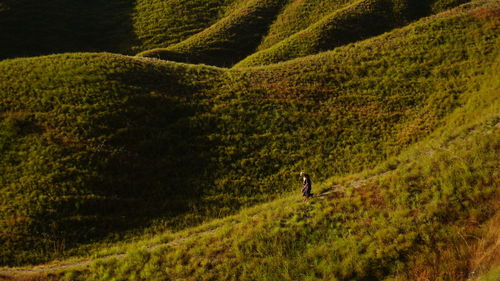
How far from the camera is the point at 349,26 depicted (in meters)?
61.3

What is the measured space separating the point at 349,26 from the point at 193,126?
138 feet

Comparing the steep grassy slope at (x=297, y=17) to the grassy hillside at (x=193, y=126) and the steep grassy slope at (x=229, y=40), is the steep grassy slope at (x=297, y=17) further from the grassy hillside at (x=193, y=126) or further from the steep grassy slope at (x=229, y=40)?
the grassy hillside at (x=193, y=126)

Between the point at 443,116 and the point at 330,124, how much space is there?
10202 mm

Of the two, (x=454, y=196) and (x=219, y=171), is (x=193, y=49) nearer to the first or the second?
(x=219, y=171)

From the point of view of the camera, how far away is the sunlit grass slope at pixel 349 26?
191 feet

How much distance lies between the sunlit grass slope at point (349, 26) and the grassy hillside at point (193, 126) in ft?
46.1

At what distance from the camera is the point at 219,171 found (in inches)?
1139

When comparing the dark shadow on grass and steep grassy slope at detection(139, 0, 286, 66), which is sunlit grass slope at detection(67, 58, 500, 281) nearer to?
steep grassy slope at detection(139, 0, 286, 66)

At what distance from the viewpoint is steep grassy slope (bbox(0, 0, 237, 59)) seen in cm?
7131

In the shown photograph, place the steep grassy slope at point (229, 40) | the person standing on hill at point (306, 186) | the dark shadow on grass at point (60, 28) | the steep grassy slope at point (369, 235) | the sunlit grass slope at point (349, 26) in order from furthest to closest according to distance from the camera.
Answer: the dark shadow on grass at point (60, 28), the steep grassy slope at point (229, 40), the sunlit grass slope at point (349, 26), the person standing on hill at point (306, 186), the steep grassy slope at point (369, 235)

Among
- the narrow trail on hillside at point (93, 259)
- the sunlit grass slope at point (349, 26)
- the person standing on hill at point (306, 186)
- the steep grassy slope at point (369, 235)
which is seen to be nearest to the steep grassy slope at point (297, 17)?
the sunlit grass slope at point (349, 26)

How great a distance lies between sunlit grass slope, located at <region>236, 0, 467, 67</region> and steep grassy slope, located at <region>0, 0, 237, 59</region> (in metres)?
24.8

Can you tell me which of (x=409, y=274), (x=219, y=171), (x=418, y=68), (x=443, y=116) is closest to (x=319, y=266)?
(x=409, y=274)

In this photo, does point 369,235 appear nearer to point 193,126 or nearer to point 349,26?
point 193,126
